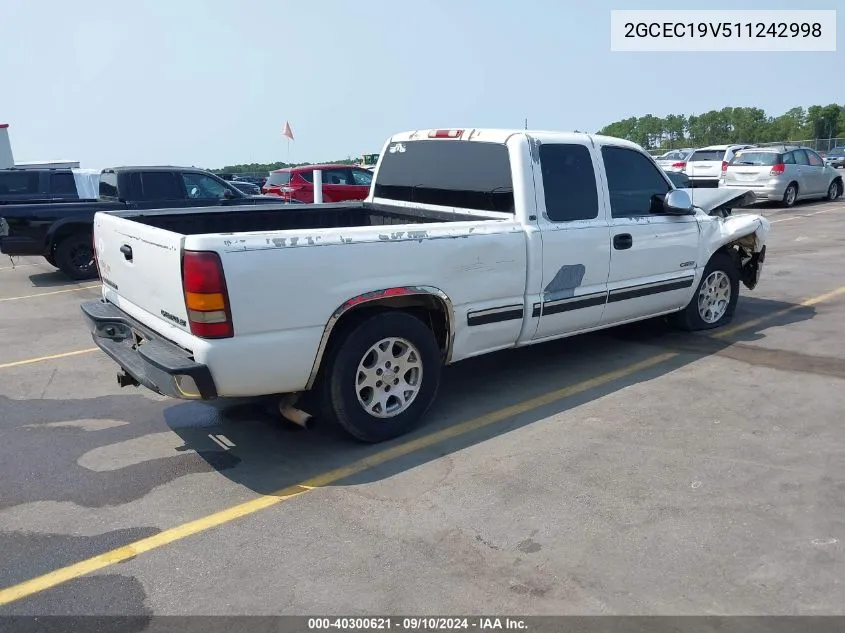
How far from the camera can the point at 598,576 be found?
3.07 m

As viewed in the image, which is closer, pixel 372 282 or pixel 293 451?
pixel 372 282

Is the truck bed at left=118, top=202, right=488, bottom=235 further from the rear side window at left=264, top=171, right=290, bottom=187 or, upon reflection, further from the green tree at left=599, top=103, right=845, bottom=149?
the green tree at left=599, top=103, right=845, bottom=149

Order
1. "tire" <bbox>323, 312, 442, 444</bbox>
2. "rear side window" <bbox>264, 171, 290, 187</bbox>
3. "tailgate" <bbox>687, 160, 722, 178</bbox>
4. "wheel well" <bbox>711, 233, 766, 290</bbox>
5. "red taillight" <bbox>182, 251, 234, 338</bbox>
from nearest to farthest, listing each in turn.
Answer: "red taillight" <bbox>182, 251, 234, 338</bbox>, "tire" <bbox>323, 312, 442, 444</bbox>, "wheel well" <bbox>711, 233, 766, 290</bbox>, "rear side window" <bbox>264, 171, 290, 187</bbox>, "tailgate" <bbox>687, 160, 722, 178</bbox>

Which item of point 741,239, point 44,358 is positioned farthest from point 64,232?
point 741,239

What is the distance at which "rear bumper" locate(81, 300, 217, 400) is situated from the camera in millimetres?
3740

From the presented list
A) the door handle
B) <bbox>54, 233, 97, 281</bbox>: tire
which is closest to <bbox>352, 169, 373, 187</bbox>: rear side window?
<bbox>54, 233, 97, 281</bbox>: tire

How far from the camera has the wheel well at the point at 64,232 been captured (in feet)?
34.8

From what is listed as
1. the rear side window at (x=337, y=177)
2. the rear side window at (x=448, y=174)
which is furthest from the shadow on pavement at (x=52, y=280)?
the rear side window at (x=337, y=177)

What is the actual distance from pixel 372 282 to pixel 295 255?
53 cm

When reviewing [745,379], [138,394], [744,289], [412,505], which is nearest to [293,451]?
[412,505]

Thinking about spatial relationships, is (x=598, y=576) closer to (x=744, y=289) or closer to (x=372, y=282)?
(x=372, y=282)

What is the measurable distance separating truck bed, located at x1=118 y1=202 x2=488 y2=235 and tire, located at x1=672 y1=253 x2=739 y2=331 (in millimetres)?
2677

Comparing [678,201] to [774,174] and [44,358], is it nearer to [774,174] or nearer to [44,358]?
[44,358]

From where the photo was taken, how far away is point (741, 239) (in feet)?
23.5
